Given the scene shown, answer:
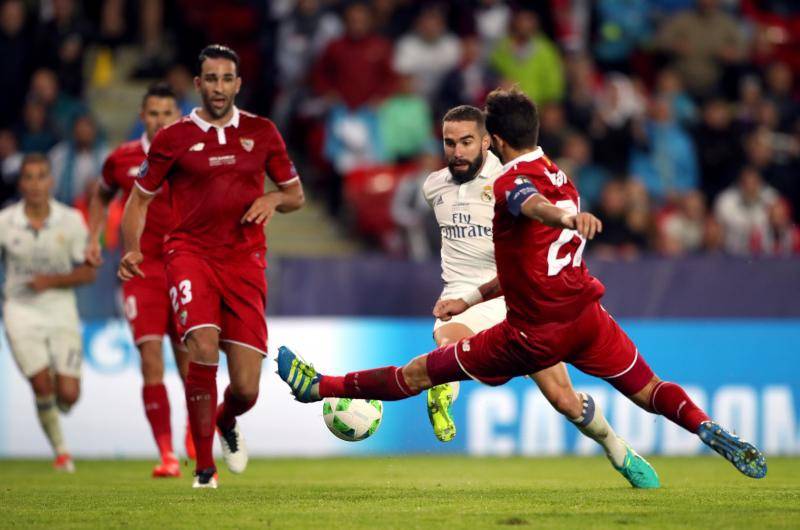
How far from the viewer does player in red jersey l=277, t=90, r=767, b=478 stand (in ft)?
26.3

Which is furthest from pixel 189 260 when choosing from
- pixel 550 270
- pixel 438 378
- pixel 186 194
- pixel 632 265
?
pixel 632 265

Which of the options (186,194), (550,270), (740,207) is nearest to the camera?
(550,270)

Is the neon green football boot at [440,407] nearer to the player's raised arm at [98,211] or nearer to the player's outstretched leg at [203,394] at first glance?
the player's outstretched leg at [203,394]

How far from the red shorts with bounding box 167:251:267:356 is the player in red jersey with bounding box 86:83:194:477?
1.61m

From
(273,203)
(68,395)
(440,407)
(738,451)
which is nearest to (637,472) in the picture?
(738,451)

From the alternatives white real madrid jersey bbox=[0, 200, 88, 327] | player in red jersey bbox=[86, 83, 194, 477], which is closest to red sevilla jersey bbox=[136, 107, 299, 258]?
player in red jersey bbox=[86, 83, 194, 477]

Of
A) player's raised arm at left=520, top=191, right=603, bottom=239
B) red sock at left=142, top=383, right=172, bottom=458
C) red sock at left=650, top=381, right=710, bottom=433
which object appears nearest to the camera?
player's raised arm at left=520, top=191, right=603, bottom=239

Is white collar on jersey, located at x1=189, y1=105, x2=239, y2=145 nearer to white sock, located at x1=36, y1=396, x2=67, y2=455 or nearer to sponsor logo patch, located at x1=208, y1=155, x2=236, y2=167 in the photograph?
sponsor logo patch, located at x1=208, y1=155, x2=236, y2=167

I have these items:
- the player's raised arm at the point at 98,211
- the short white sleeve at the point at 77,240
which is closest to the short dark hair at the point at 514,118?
the player's raised arm at the point at 98,211

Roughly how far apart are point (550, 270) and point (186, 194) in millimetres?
2718

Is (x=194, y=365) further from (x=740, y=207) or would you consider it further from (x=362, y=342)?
(x=740, y=207)

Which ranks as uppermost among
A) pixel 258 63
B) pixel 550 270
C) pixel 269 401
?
pixel 258 63

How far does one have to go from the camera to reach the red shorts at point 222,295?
9.36 metres

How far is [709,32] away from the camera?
19.5 metres
